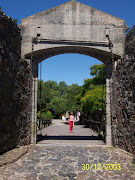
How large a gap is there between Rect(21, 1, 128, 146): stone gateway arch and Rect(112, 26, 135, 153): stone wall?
62 centimetres

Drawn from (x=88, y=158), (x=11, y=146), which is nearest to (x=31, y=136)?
(x=11, y=146)

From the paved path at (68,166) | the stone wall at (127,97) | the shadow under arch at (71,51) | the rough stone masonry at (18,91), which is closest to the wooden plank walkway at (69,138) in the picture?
the rough stone masonry at (18,91)

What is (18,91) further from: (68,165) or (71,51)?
(68,165)

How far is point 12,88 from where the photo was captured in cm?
573

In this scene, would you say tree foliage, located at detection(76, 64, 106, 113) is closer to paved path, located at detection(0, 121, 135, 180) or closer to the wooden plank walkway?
the wooden plank walkway

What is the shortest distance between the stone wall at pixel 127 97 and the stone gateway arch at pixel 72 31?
616 mm

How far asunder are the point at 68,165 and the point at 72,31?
14.4 ft

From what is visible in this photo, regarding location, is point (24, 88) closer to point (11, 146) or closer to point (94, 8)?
point (11, 146)

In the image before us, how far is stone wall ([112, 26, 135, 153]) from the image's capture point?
5.36 m

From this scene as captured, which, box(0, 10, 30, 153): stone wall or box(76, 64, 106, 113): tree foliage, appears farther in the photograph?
box(76, 64, 106, 113): tree foliage

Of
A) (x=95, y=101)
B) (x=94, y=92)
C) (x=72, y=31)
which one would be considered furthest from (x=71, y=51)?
(x=94, y=92)

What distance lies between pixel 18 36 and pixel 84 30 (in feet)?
7.24
